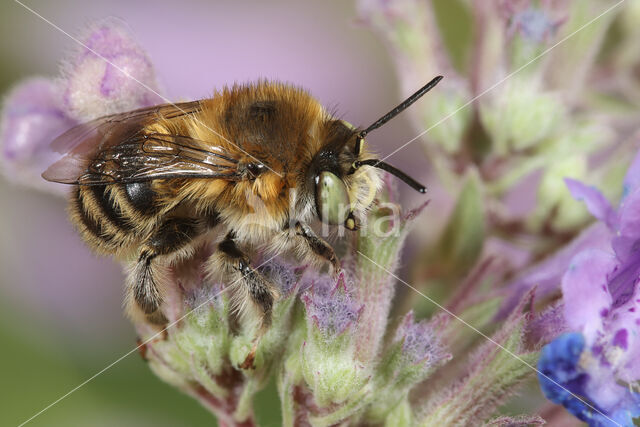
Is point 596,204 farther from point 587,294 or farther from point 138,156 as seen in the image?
point 138,156

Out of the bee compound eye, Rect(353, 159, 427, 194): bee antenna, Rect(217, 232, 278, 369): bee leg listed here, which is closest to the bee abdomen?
Rect(217, 232, 278, 369): bee leg

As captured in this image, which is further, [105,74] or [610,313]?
[105,74]

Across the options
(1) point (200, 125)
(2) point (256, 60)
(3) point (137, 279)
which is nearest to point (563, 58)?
(1) point (200, 125)

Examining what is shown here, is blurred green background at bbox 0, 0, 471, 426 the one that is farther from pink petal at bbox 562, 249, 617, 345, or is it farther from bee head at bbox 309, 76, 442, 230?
pink petal at bbox 562, 249, 617, 345

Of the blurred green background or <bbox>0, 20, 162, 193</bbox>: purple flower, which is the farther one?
the blurred green background

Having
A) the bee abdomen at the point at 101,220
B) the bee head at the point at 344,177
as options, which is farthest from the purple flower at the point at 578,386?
the bee abdomen at the point at 101,220

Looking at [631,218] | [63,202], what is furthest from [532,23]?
[63,202]

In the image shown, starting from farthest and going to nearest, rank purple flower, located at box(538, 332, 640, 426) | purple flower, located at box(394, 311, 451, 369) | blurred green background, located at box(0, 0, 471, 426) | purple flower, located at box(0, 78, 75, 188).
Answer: blurred green background, located at box(0, 0, 471, 426) → purple flower, located at box(0, 78, 75, 188) → purple flower, located at box(394, 311, 451, 369) → purple flower, located at box(538, 332, 640, 426)
